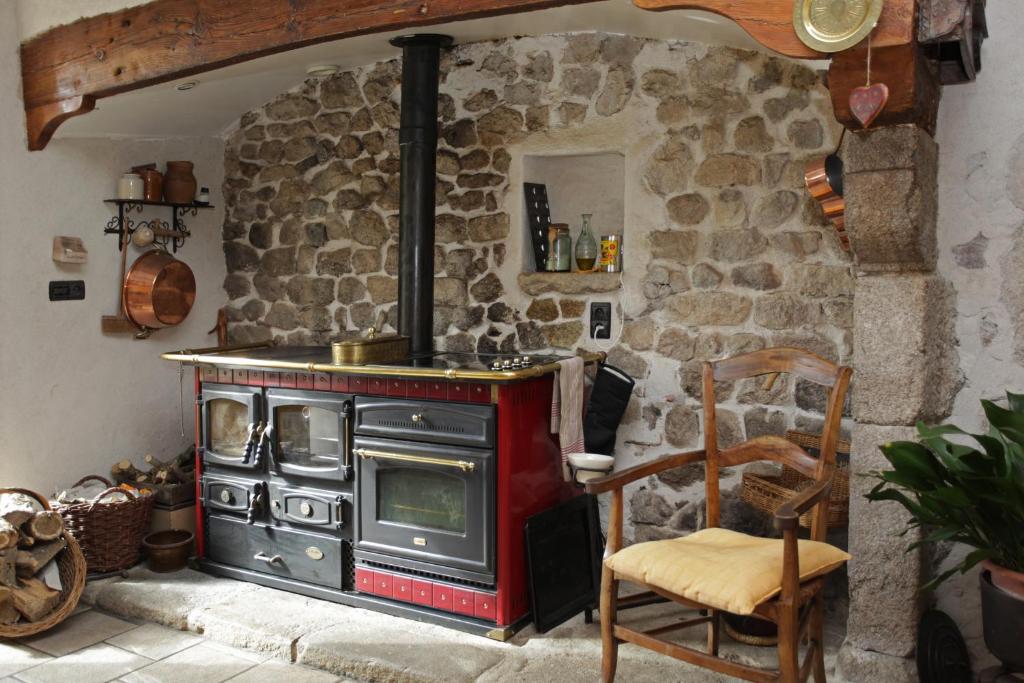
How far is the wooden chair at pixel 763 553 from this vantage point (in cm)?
212

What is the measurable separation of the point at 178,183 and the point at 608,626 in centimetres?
316

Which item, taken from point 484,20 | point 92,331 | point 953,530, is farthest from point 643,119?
point 92,331

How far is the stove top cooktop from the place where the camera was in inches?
127

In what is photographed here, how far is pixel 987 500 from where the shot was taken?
2096 millimetres

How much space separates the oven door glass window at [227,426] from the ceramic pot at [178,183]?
1.18m

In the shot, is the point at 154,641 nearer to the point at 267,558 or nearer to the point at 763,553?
the point at 267,558

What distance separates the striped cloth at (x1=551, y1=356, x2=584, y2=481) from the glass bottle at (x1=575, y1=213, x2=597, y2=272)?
583 millimetres

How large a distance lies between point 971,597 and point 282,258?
138 inches

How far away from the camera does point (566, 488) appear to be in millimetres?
3473

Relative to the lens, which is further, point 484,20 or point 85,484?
point 85,484

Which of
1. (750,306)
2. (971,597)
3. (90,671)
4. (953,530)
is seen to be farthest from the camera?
(750,306)

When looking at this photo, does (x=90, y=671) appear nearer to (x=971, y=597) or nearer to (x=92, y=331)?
(x=92, y=331)

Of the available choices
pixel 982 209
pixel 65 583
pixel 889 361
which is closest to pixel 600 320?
pixel 889 361

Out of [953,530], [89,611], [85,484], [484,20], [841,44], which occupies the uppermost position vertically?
[484,20]
